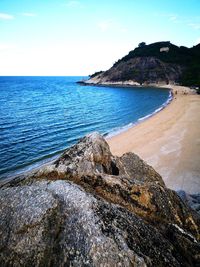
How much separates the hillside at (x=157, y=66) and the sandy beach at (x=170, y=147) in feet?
267

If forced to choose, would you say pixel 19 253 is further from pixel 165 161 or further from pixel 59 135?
pixel 59 135

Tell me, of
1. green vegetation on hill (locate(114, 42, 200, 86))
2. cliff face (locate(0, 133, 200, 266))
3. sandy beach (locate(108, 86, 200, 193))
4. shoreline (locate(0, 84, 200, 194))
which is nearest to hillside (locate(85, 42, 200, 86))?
green vegetation on hill (locate(114, 42, 200, 86))

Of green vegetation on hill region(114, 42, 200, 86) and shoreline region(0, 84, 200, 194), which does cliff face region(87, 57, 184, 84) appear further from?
shoreline region(0, 84, 200, 194)

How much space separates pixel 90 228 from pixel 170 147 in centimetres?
2037

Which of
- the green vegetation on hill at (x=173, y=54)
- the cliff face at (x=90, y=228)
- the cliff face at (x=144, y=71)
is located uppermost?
the green vegetation on hill at (x=173, y=54)

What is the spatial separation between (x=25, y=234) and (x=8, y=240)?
36 cm

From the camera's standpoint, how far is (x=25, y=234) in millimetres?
4805

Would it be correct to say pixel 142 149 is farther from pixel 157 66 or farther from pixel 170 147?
pixel 157 66

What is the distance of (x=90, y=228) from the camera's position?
4734 mm

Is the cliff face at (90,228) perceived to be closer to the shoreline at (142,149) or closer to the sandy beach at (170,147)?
the shoreline at (142,149)

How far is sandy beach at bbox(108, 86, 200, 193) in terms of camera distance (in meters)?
16.7

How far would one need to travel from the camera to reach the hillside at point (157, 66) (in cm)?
11982

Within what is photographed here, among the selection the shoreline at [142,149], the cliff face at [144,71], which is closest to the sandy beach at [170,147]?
the shoreline at [142,149]

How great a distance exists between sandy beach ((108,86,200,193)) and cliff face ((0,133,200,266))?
931 centimetres
